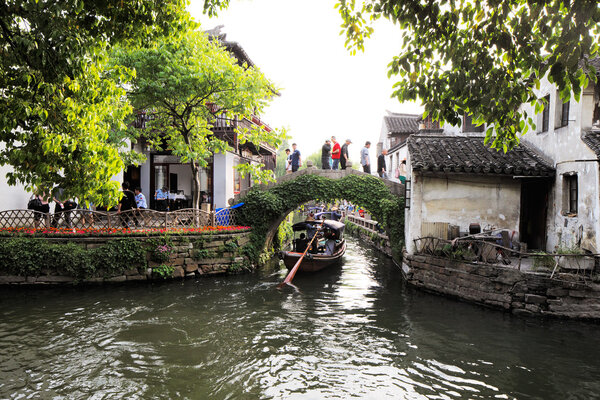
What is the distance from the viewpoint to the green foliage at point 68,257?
11.8 metres

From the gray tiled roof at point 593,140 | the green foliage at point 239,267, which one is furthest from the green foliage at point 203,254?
the gray tiled roof at point 593,140

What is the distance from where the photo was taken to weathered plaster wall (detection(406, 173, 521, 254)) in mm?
12641

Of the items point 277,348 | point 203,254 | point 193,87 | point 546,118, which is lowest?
point 277,348

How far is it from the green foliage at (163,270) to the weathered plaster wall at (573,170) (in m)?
11.7

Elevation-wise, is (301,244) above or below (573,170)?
below

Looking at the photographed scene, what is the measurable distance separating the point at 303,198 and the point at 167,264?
5636 mm

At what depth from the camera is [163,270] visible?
13.0 meters

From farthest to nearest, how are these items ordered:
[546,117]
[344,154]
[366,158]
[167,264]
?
[366,158] → [344,154] → [167,264] → [546,117]

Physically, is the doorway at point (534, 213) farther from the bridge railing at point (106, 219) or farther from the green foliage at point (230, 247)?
the bridge railing at point (106, 219)

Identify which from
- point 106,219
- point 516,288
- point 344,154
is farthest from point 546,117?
point 106,219

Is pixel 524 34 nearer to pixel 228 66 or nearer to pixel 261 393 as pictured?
pixel 261 393

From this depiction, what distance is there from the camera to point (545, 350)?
7.87m

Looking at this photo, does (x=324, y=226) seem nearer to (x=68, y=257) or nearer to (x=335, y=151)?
(x=335, y=151)

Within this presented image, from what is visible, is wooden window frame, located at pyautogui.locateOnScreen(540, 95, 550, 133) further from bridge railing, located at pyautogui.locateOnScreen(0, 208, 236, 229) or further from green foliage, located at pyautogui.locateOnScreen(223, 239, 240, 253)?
bridge railing, located at pyautogui.locateOnScreen(0, 208, 236, 229)
